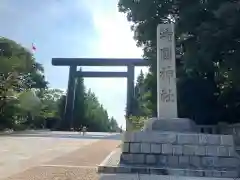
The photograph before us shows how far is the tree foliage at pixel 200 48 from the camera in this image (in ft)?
25.9

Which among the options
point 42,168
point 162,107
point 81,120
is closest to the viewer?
point 42,168

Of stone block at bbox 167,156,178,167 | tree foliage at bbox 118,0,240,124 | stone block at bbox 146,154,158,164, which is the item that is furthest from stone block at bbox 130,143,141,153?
tree foliage at bbox 118,0,240,124

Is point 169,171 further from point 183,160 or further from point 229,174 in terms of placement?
point 229,174

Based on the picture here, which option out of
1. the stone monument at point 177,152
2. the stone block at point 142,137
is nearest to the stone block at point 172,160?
the stone monument at point 177,152

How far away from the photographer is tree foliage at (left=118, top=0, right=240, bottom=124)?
7895 mm

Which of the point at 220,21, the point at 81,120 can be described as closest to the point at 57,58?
the point at 81,120

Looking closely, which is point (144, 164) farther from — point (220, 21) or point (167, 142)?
point (220, 21)

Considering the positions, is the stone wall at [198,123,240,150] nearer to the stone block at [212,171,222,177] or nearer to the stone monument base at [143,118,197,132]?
the stone monument base at [143,118,197,132]

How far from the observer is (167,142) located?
6188 millimetres

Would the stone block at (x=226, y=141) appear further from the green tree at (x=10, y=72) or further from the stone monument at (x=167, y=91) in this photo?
the green tree at (x=10, y=72)

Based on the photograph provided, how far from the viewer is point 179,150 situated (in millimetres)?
6156

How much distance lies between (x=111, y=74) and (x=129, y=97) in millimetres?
3100

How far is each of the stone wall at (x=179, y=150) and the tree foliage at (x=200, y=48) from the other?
8.79ft

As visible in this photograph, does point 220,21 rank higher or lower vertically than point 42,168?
higher
